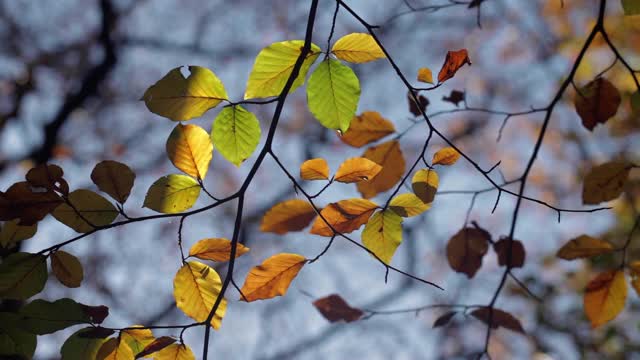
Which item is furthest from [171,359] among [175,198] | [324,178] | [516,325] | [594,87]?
[594,87]

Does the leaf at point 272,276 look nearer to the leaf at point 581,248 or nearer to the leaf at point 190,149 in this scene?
the leaf at point 190,149

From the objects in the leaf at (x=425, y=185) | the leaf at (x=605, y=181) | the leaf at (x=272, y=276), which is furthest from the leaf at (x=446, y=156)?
the leaf at (x=605, y=181)

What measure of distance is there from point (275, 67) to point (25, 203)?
36cm

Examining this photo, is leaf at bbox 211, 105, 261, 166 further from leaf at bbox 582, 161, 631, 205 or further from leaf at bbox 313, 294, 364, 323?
leaf at bbox 582, 161, 631, 205

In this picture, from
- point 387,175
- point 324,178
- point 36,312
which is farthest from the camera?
point 387,175

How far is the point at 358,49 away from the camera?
76 centimetres

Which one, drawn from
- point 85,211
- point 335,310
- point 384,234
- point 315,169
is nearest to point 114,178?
point 85,211

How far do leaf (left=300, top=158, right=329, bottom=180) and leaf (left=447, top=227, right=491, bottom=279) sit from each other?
411 mm

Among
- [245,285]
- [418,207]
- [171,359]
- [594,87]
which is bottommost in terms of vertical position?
[171,359]

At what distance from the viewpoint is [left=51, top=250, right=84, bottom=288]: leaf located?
0.75 m

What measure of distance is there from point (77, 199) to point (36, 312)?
148 mm

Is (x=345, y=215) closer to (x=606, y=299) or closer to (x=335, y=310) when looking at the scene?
(x=335, y=310)

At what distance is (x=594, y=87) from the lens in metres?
1.02

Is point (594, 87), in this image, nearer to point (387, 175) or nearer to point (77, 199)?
point (387, 175)
